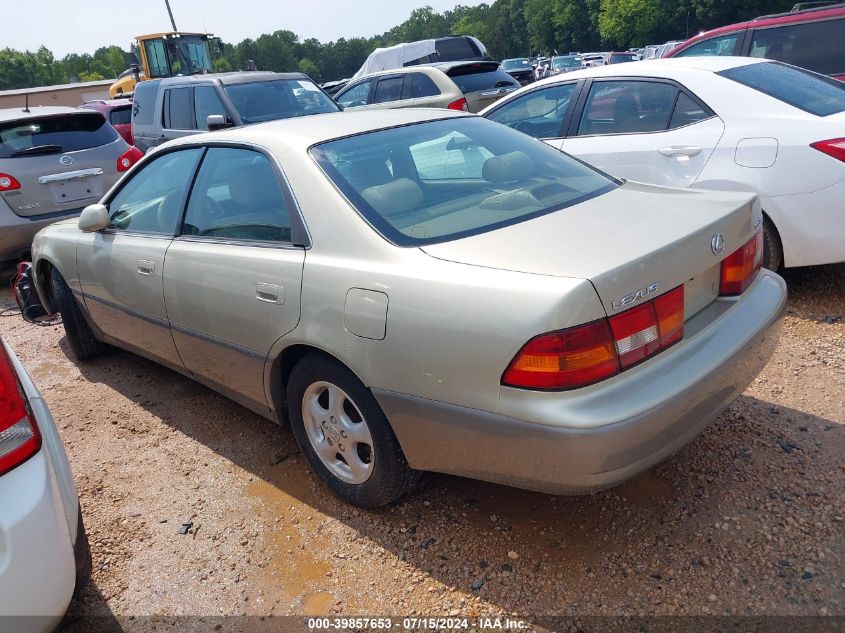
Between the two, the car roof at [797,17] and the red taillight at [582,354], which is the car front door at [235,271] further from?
the car roof at [797,17]

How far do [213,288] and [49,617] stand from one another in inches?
58.0

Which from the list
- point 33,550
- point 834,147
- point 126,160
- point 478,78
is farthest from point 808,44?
point 33,550

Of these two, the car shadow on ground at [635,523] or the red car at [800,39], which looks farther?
the red car at [800,39]

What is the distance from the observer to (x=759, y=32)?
6.49 m

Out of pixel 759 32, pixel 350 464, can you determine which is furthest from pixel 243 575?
pixel 759 32

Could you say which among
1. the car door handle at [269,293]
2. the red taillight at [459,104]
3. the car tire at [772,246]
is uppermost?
the red taillight at [459,104]

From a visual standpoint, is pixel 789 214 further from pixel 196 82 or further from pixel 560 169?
pixel 196 82

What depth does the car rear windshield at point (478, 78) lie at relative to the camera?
10.3 meters

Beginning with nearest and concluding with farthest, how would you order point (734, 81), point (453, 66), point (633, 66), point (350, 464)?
point (350, 464)
point (734, 81)
point (633, 66)
point (453, 66)

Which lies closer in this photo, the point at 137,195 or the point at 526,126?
the point at 137,195

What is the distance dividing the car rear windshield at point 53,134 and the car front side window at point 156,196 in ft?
11.4

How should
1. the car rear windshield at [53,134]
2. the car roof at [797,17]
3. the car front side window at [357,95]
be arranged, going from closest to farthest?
the car roof at [797,17] → the car rear windshield at [53,134] → the car front side window at [357,95]

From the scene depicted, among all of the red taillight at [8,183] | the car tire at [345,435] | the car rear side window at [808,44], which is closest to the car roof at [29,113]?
the red taillight at [8,183]

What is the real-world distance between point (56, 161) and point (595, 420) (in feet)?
21.7
